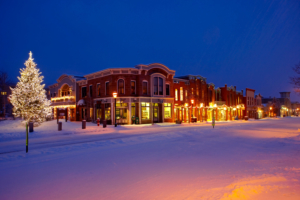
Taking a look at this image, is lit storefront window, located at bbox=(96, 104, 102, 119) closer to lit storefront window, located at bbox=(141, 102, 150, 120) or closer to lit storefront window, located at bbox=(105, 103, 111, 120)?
lit storefront window, located at bbox=(105, 103, 111, 120)

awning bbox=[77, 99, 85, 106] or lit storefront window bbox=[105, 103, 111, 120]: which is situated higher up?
awning bbox=[77, 99, 85, 106]

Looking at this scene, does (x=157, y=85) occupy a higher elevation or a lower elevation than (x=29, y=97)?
higher

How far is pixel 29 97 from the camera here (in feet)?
73.5

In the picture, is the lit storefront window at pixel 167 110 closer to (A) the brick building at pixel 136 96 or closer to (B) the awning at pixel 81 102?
(A) the brick building at pixel 136 96

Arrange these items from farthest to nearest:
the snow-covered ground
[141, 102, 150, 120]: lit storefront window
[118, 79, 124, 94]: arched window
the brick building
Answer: [141, 102, 150, 120]: lit storefront window
[118, 79, 124, 94]: arched window
the brick building
the snow-covered ground

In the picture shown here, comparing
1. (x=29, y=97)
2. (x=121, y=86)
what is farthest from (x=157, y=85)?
(x=29, y=97)

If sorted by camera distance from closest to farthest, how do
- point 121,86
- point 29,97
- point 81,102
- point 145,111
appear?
point 29,97 < point 121,86 < point 145,111 < point 81,102

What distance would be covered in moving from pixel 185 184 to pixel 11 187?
4.80 m

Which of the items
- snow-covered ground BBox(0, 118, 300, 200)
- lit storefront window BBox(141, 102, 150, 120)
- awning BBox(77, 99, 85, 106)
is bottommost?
snow-covered ground BBox(0, 118, 300, 200)

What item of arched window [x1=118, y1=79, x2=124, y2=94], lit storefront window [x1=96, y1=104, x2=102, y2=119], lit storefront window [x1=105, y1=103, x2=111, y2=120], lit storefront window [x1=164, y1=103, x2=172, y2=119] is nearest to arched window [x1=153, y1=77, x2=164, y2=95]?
lit storefront window [x1=164, y1=103, x2=172, y2=119]

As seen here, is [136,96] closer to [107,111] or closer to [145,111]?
[145,111]

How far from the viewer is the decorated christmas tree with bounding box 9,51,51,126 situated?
2192cm

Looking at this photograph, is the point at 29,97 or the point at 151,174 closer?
the point at 151,174

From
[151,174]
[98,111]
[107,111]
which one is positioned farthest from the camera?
[98,111]
